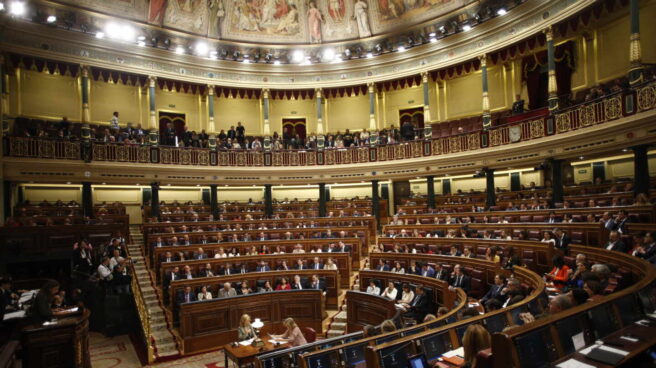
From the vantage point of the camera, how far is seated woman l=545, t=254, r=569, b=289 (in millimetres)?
6859

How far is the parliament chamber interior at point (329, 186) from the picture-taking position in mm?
5262

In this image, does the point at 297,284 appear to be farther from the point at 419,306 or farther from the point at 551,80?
the point at 551,80

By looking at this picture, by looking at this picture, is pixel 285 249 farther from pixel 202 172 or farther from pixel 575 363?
pixel 575 363

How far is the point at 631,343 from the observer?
2938 millimetres

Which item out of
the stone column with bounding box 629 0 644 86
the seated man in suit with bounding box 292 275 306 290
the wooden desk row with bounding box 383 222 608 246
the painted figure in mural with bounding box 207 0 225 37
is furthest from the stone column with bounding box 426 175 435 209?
the painted figure in mural with bounding box 207 0 225 37

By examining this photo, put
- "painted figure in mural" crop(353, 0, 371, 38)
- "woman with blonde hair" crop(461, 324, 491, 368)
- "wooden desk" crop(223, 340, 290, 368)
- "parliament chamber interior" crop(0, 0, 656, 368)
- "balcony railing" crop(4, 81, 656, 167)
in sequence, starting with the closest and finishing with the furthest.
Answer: "woman with blonde hair" crop(461, 324, 491, 368) < "parliament chamber interior" crop(0, 0, 656, 368) < "wooden desk" crop(223, 340, 290, 368) < "balcony railing" crop(4, 81, 656, 167) < "painted figure in mural" crop(353, 0, 371, 38)

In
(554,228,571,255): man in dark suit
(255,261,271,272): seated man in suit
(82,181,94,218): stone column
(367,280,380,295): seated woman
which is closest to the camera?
(554,228,571,255): man in dark suit

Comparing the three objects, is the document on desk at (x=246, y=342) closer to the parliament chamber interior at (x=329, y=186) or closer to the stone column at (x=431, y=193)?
the parliament chamber interior at (x=329, y=186)

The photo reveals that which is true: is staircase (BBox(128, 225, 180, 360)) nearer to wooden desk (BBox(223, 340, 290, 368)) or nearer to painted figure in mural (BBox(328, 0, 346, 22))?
wooden desk (BBox(223, 340, 290, 368))

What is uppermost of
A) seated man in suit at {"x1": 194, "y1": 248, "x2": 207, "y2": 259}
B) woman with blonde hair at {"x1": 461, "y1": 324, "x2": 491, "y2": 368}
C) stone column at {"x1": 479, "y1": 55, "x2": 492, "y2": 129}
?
stone column at {"x1": 479, "y1": 55, "x2": 492, "y2": 129}

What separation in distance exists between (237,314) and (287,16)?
584 inches

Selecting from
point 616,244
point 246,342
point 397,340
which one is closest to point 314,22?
point 616,244

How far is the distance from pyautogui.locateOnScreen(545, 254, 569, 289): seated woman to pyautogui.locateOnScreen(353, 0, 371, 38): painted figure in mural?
14681mm

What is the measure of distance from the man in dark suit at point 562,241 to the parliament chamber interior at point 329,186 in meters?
0.04
